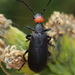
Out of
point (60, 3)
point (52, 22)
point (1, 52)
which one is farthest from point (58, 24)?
point (60, 3)

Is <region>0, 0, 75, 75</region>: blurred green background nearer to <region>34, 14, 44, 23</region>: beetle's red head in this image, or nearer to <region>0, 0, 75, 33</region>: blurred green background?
<region>0, 0, 75, 33</region>: blurred green background

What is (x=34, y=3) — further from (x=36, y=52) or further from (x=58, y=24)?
(x=36, y=52)

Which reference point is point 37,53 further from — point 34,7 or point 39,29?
point 34,7

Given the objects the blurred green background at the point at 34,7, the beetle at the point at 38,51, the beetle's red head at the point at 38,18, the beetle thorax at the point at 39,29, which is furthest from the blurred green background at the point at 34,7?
the beetle at the point at 38,51

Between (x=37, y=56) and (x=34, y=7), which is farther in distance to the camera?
(x=34, y=7)

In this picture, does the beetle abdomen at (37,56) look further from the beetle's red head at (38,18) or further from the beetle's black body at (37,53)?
the beetle's red head at (38,18)

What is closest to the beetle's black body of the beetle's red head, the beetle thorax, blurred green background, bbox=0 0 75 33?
the beetle thorax

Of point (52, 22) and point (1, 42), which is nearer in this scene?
point (1, 42)

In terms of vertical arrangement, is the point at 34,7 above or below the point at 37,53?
above

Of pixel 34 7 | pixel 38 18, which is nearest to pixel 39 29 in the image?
pixel 38 18
